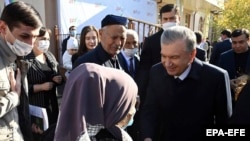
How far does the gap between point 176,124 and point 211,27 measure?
24.6 metres

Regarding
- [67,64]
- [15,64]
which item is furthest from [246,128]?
[67,64]

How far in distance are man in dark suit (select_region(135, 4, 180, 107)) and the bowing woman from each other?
0.97 m

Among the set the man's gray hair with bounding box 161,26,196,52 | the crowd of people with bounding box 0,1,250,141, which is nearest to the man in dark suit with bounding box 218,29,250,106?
the crowd of people with bounding box 0,1,250,141

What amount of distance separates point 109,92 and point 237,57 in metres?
3.66

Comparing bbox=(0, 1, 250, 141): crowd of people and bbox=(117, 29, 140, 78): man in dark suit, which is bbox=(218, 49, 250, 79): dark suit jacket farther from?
bbox=(0, 1, 250, 141): crowd of people

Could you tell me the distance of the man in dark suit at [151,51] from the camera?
3.60 meters

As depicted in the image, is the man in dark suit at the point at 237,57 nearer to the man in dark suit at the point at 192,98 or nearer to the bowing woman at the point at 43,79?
the man in dark suit at the point at 192,98

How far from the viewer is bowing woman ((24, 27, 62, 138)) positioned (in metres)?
3.02

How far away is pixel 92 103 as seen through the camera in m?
1.49

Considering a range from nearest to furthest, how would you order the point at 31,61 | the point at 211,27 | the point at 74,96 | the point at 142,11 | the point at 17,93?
the point at 74,96
the point at 17,93
the point at 31,61
the point at 142,11
the point at 211,27

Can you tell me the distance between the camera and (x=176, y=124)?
2320mm

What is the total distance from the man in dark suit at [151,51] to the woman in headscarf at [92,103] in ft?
6.56

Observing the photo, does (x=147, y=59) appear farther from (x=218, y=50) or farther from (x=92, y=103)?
(x=218, y=50)

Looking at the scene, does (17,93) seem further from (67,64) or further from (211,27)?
(211,27)
